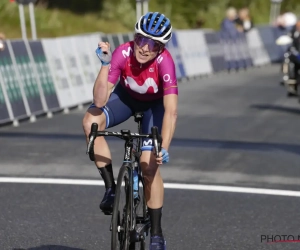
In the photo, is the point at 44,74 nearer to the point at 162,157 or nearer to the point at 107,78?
the point at 107,78

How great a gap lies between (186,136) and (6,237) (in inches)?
292

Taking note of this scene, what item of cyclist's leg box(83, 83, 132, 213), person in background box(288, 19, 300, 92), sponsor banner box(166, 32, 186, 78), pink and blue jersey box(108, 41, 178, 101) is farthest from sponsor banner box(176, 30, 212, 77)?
pink and blue jersey box(108, 41, 178, 101)

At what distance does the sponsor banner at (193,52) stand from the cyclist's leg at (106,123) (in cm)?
2075

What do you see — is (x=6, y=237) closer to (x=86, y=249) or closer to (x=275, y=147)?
(x=86, y=249)

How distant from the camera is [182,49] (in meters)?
28.2

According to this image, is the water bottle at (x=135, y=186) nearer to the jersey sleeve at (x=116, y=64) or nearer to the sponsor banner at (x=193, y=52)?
the jersey sleeve at (x=116, y=64)

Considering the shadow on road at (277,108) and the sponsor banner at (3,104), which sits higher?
the sponsor banner at (3,104)

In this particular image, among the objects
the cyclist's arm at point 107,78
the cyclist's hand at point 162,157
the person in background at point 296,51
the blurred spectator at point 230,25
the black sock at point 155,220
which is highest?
the cyclist's arm at point 107,78

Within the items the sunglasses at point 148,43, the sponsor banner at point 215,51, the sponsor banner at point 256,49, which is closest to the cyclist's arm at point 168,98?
the sunglasses at point 148,43

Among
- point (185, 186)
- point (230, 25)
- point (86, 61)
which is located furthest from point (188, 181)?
point (230, 25)

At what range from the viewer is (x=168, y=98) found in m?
7.00

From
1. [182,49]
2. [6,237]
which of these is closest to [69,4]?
[182,49]

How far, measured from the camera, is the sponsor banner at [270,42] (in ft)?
125

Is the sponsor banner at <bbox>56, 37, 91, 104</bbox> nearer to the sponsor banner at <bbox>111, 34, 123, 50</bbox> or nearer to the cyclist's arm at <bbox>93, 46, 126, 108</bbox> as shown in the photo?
the sponsor banner at <bbox>111, 34, 123, 50</bbox>
